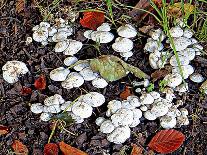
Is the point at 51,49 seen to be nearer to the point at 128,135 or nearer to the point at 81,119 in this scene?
the point at 81,119

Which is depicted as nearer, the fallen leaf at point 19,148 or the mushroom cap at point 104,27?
the fallen leaf at point 19,148

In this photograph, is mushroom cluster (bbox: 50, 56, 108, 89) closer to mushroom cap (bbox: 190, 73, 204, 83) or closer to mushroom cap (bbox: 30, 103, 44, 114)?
mushroom cap (bbox: 30, 103, 44, 114)

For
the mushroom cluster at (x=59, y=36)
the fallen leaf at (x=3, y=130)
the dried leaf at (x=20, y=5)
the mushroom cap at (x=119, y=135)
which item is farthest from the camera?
the dried leaf at (x=20, y=5)

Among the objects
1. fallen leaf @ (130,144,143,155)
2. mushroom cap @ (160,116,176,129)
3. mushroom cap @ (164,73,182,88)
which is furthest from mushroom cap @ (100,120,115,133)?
mushroom cap @ (164,73,182,88)

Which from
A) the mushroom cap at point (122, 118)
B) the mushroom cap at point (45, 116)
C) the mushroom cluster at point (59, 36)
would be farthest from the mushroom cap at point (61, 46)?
the mushroom cap at point (122, 118)

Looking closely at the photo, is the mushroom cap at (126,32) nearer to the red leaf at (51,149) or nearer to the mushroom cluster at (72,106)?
the mushroom cluster at (72,106)

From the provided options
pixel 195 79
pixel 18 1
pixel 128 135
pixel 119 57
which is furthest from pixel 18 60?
pixel 195 79

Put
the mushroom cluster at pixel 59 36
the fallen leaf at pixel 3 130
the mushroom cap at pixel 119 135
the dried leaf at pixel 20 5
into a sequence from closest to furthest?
1. the mushroom cap at pixel 119 135
2. the fallen leaf at pixel 3 130
3. the mushroom cluster at pixel 59 36
4. the dried leaf at pixel 20 5
